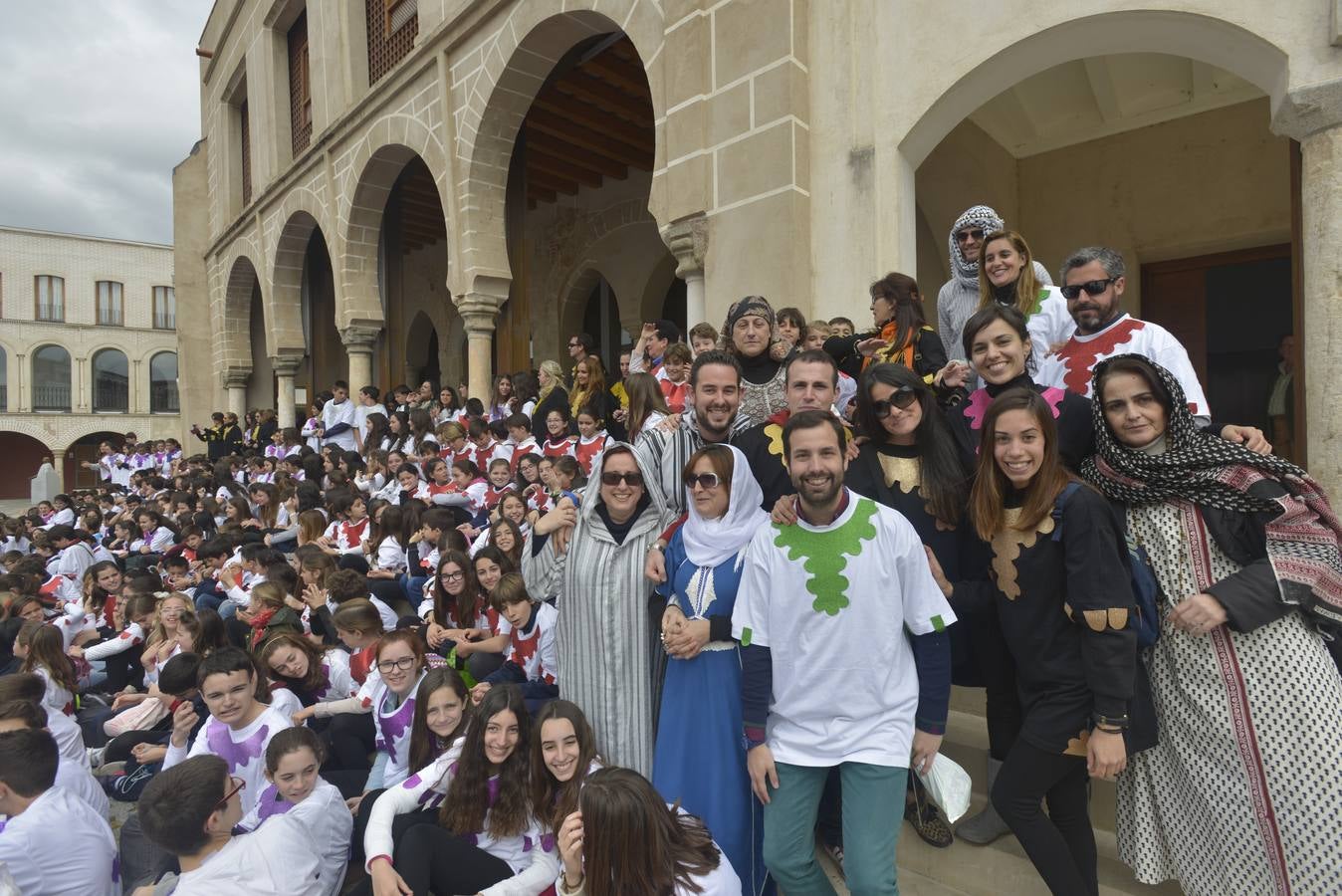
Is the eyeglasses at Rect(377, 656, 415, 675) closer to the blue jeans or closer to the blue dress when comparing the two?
the blue dress

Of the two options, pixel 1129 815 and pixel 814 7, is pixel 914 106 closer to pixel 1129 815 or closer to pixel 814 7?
pixel 814 7

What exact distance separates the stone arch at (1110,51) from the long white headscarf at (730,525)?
135 inches

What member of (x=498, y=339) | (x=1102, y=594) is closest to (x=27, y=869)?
(x=1102, y=594)

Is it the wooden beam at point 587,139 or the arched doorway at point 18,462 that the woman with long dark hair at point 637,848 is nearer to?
the wooden beam at point 587,139

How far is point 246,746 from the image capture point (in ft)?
10.5

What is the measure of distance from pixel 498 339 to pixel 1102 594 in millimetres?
8834

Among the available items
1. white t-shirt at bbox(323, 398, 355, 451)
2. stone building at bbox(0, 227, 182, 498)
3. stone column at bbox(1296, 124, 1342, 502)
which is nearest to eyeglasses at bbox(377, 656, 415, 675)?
stone column at bbox(1296, 124, 1342, 502)

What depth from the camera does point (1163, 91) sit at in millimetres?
6246

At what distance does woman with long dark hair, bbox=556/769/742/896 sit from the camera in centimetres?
195

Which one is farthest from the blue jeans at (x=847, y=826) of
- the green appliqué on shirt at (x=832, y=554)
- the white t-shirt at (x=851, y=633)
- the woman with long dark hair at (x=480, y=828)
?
the woman with long dark hair at (x=480, y=828)

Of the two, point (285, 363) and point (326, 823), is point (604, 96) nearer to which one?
point (326, 823)

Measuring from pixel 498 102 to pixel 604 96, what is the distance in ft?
5.44

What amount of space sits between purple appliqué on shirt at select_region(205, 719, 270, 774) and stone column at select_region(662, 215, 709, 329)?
12.7 ft

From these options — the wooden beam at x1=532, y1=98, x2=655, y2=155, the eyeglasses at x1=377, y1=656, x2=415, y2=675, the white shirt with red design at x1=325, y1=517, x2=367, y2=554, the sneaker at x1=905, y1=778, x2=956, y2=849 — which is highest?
the wooden beam at x1=532, y1=98, x2=655, y2=155
